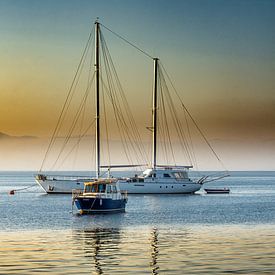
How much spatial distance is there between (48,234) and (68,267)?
61.9 feet

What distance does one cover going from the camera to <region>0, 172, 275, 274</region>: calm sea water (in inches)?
1537

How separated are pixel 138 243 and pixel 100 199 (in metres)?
27.6

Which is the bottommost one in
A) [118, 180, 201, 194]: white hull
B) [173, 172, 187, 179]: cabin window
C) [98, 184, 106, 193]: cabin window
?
[98, 184, 106, 193]: cabin window

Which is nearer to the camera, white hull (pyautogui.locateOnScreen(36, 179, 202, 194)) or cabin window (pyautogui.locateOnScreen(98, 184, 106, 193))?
cabin window (pyautogui.locateOnScreen(98, 184, 106, 193))

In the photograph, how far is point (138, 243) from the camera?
50.4 meters

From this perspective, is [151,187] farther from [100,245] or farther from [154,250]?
[154,250]

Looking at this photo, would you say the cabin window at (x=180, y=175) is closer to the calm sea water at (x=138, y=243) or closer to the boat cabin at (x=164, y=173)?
the boat cabin at (x=164, y=173)

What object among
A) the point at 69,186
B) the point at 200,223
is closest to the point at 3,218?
the point at 200,223

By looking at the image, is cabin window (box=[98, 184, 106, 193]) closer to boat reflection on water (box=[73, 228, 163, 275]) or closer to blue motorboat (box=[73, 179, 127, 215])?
blue motorboat (box=[73, 179, 127, 215])

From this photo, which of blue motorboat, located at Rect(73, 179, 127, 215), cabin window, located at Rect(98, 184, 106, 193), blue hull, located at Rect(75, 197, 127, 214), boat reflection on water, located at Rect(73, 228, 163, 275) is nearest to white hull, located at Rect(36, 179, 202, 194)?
blue motorboat, located at Rect(73, 179, 127, 215)

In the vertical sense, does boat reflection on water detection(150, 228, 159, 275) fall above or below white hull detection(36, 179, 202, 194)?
below

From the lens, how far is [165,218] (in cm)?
7662

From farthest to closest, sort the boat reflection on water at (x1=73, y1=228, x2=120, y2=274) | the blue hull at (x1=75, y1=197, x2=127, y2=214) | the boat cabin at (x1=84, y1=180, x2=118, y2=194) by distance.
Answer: the boat cabin at (x1=84, y1=180, x2=118, y2=194)
the blue hull at (x1=75, y1=197, x2=127, y2=214)
the boat reflection on water at (x1=73, y1=228, x2=120, y2=274)

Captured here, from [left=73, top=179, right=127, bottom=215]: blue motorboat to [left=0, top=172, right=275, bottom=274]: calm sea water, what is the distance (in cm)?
161
